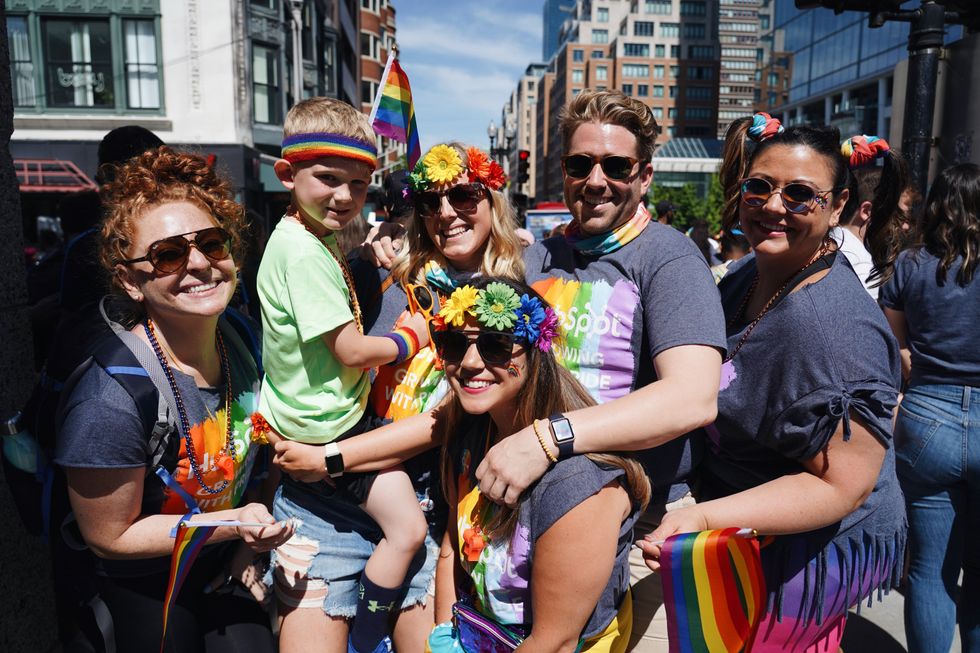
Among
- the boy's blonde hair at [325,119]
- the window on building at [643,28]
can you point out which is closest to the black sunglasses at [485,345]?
the boy's blonde hair at [325,119]

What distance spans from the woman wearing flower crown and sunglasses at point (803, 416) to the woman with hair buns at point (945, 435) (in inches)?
43.0

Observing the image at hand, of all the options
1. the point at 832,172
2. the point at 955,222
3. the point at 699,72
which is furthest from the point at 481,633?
the point at 699,72

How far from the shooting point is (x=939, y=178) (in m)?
3.24

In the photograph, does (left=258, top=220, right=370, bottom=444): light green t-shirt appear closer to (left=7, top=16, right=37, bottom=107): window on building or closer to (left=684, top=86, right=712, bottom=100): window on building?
(left=7, top=16, right=37, bottom=107): window on building

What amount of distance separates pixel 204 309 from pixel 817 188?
206 centimetres

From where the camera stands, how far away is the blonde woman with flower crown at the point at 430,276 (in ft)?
8.32

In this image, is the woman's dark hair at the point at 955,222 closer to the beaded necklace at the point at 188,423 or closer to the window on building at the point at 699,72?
the beaded necklace at the point at 188,423

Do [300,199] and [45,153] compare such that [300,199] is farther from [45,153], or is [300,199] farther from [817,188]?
[45,153]

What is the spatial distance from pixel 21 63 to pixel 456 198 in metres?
19.7

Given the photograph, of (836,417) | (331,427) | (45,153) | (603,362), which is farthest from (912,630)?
(45,153)

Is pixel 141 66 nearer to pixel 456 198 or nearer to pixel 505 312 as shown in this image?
pixel 456 198

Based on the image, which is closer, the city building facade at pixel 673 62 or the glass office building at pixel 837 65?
the glass office building at pixel 837 65

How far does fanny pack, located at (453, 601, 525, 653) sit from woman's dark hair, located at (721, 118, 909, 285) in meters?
1.72

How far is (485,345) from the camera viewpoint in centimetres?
191
